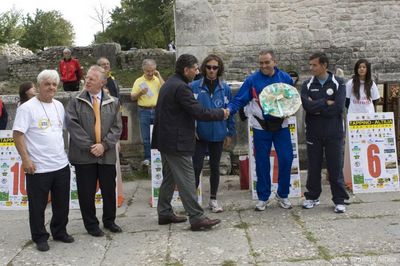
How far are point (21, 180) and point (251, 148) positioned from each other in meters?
2.99

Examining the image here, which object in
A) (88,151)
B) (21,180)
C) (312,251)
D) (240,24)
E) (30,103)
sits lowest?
(312,251)

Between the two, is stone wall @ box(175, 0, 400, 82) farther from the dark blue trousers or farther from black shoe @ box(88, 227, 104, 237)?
black shoe @ box(88, 227, 104, 237)

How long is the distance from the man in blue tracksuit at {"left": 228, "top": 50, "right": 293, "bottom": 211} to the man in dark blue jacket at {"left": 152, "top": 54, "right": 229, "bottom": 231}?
613mm

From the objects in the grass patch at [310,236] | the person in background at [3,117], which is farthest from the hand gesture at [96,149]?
the person in background at [3,117]

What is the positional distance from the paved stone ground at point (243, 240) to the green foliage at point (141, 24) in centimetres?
3017

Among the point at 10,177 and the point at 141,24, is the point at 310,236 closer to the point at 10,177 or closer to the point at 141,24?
the point at 10,177

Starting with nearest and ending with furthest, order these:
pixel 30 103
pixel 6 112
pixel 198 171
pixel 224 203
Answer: pixel 30 103, pixel 198 171, pixel 224 203, pixel 6 112

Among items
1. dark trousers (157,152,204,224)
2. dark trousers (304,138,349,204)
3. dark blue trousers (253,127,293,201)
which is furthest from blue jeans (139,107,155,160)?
dark trousers (304,138,349,204)

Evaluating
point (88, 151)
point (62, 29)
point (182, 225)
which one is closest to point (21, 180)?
point (88, 151)

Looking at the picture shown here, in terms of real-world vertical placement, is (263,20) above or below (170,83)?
above

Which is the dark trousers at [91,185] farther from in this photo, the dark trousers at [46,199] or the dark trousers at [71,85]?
the dark trousers at [71,85]

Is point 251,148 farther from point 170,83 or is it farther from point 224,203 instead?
point 170,83

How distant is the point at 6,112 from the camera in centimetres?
684

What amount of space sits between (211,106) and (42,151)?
6.33ft
